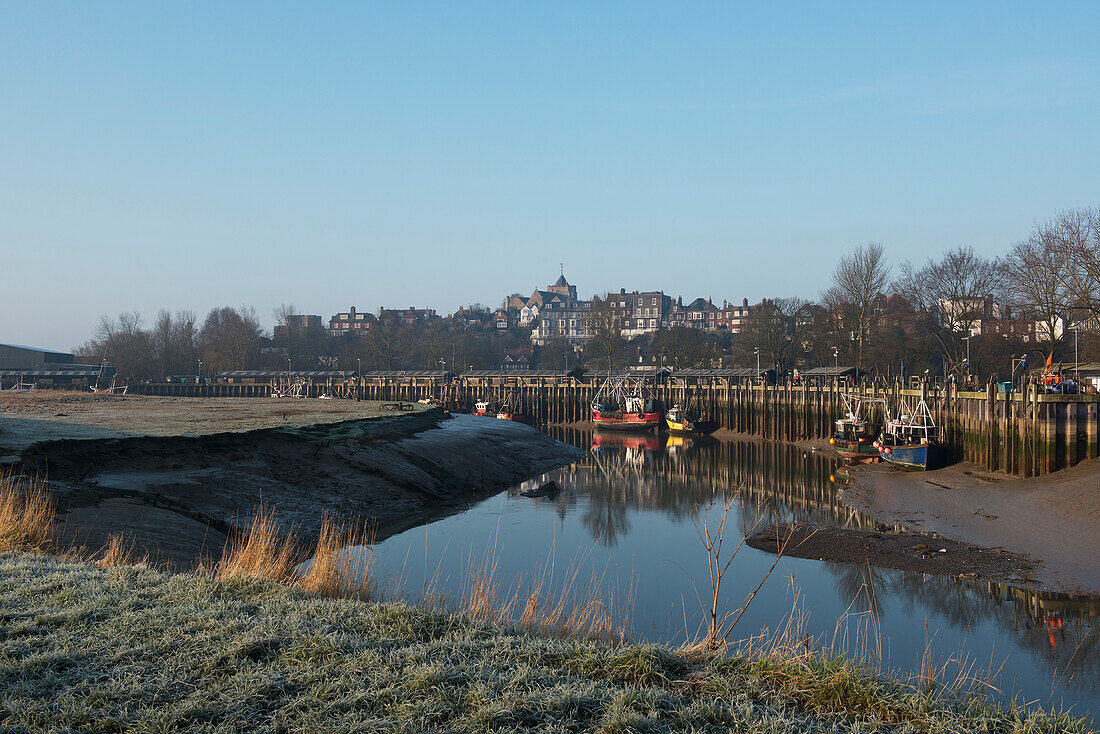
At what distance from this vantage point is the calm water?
14.8m

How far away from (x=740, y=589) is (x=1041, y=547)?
11071 mm

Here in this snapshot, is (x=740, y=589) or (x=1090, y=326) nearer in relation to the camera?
(x=740, y=589)

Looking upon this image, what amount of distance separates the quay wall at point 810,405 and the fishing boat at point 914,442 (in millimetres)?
969

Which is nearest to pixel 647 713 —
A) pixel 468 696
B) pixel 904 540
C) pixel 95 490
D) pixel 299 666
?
pixel 468 696

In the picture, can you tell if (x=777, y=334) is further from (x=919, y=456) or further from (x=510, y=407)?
(x=919, y=456)

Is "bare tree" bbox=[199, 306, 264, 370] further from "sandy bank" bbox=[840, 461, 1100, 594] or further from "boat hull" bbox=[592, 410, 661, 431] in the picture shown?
"sandy bank" bbox=[840, 461, 1100, 594]

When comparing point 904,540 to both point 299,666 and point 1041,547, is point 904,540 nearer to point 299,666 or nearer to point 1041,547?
point 1041,547

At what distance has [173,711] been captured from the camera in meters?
6.27

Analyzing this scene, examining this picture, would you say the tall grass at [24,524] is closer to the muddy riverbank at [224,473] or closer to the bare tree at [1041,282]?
the muddy riverbank at [224,473]

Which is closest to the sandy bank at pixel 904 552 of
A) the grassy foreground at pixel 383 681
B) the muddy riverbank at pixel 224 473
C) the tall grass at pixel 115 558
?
the grassy foreground at pixel 383 681

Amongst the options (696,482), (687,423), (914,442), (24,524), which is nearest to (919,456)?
(914,442)

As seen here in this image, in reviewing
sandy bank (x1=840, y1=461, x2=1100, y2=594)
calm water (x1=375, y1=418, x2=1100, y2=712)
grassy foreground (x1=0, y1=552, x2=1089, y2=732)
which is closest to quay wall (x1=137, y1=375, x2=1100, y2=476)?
sandy bank (x1=840, y1=461, x2=1100, y2=594)

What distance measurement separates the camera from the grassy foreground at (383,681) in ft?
21.0

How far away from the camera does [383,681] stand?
7.12 metres
